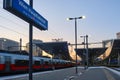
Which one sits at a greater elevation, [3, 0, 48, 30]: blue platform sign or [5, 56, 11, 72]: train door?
[3, 0, 48, 30]: blue platform sign

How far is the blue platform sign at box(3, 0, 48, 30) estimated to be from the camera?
1584 cm

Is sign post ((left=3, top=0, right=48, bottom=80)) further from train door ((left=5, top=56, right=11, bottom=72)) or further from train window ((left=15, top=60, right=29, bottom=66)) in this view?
train window ((left=15, top=60, right=29, bottom=66))

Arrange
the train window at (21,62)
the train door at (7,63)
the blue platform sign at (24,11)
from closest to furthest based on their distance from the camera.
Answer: the blue platform sign at (24,11) < the train door at (7,63) < the train window at (21,62)

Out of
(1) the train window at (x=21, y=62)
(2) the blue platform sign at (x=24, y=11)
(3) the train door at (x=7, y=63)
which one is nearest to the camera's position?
(2) the blue platform sign at (x=24, y=11)

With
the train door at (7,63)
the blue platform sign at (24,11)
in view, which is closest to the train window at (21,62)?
the train door at (7,63)

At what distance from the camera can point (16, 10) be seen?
16500 mm

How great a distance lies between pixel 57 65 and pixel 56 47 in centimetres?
4691

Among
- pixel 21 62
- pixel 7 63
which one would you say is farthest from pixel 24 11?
pixel 21 62

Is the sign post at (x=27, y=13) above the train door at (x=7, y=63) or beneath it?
above

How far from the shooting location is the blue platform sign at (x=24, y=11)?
15.8 metres

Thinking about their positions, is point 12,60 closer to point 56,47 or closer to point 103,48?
point 56,47

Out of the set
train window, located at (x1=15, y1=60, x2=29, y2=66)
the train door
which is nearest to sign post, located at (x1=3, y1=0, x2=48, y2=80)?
the train door

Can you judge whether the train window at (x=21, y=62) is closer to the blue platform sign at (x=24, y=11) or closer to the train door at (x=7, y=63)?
the train door at (x=7, y=63)

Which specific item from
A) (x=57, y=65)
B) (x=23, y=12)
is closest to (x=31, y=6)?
(x=23, y=12)
